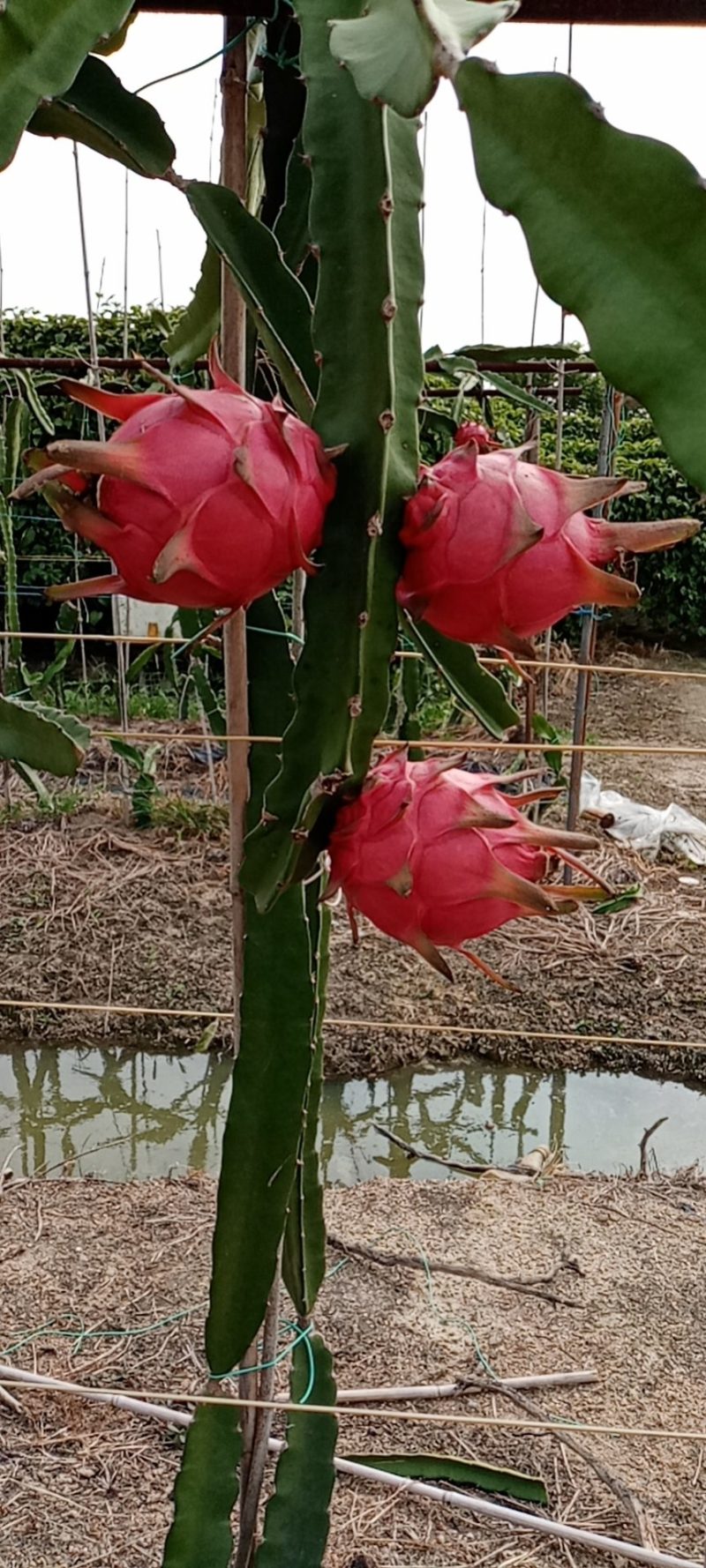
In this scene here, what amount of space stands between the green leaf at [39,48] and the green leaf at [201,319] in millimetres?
234

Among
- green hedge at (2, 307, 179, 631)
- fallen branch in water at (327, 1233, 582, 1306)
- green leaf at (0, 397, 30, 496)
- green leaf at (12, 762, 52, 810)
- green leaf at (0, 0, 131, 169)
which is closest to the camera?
green leaf at (0, 0, 131, 169)

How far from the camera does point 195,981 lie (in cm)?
244

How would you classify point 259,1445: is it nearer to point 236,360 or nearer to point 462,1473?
point 462,1473

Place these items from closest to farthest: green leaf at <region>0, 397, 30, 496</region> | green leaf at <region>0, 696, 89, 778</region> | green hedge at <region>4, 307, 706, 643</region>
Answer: green leaf at <region>0, 696, 89, 778</region> < green leaf at <region>0, 397, 30, 496</region> < green hedge at <region>4, 307, 706, 643</region>

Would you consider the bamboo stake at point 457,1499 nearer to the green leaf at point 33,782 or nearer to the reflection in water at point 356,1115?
the green leaf at point 33,782

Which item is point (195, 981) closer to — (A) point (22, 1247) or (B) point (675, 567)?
(A) point (22, 1247)

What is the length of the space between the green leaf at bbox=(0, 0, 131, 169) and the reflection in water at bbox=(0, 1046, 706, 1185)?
1.73 meters

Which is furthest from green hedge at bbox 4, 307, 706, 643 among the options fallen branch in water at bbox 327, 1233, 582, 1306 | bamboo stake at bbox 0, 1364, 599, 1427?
bamboo stake at bbox 0, 1364, 599, 1427

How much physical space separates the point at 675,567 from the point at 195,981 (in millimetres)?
3587

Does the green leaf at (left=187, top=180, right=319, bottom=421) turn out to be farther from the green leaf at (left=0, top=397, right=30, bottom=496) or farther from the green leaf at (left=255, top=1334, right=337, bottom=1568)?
the green leaf at (left=0, top=397, right=30, bottom=496)

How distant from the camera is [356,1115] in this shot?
218 cm

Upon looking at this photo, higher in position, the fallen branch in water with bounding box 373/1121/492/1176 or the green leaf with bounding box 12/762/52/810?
the green leaf with bounding box 12/762/52/810

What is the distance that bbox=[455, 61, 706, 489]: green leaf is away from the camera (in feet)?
1.37

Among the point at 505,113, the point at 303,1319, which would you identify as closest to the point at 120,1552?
the point at 303,1319
